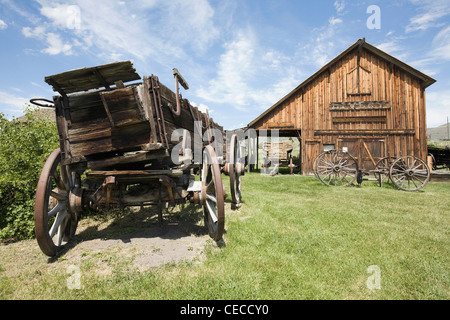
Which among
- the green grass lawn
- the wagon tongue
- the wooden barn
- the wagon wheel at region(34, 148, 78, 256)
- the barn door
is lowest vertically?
the green grass lawn

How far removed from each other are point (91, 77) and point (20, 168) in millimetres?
2661

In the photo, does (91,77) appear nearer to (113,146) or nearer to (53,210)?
(113,146)

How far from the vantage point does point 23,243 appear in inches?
133

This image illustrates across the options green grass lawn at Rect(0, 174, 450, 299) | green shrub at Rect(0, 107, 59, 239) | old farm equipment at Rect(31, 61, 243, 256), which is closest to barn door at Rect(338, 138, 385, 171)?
green grass lawn at Rect(0, 174, 450, 299)

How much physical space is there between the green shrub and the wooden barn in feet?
33.2

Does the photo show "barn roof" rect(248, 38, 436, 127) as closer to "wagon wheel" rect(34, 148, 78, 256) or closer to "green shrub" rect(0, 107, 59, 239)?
"green shrub" rect(0, 107, 59, 239)

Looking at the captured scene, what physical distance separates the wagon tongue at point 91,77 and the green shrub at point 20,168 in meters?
2.12

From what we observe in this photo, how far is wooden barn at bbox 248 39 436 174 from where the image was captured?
455 inches

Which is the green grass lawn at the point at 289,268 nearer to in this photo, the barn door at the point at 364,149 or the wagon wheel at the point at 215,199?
the wagon wheel at the point at 215,199

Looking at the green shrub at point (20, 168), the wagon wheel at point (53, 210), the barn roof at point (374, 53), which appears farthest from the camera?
the barn roof at point (374, 53)

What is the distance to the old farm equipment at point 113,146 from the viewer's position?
259cm

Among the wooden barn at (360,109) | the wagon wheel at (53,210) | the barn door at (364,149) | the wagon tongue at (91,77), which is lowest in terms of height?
the wagon wheel at (53,210)

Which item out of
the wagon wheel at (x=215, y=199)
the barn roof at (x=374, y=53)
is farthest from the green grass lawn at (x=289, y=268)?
the barn roof at (x=374, y=53)

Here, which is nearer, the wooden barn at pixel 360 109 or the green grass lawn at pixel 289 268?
the green grass lawn at pixel 289 268
